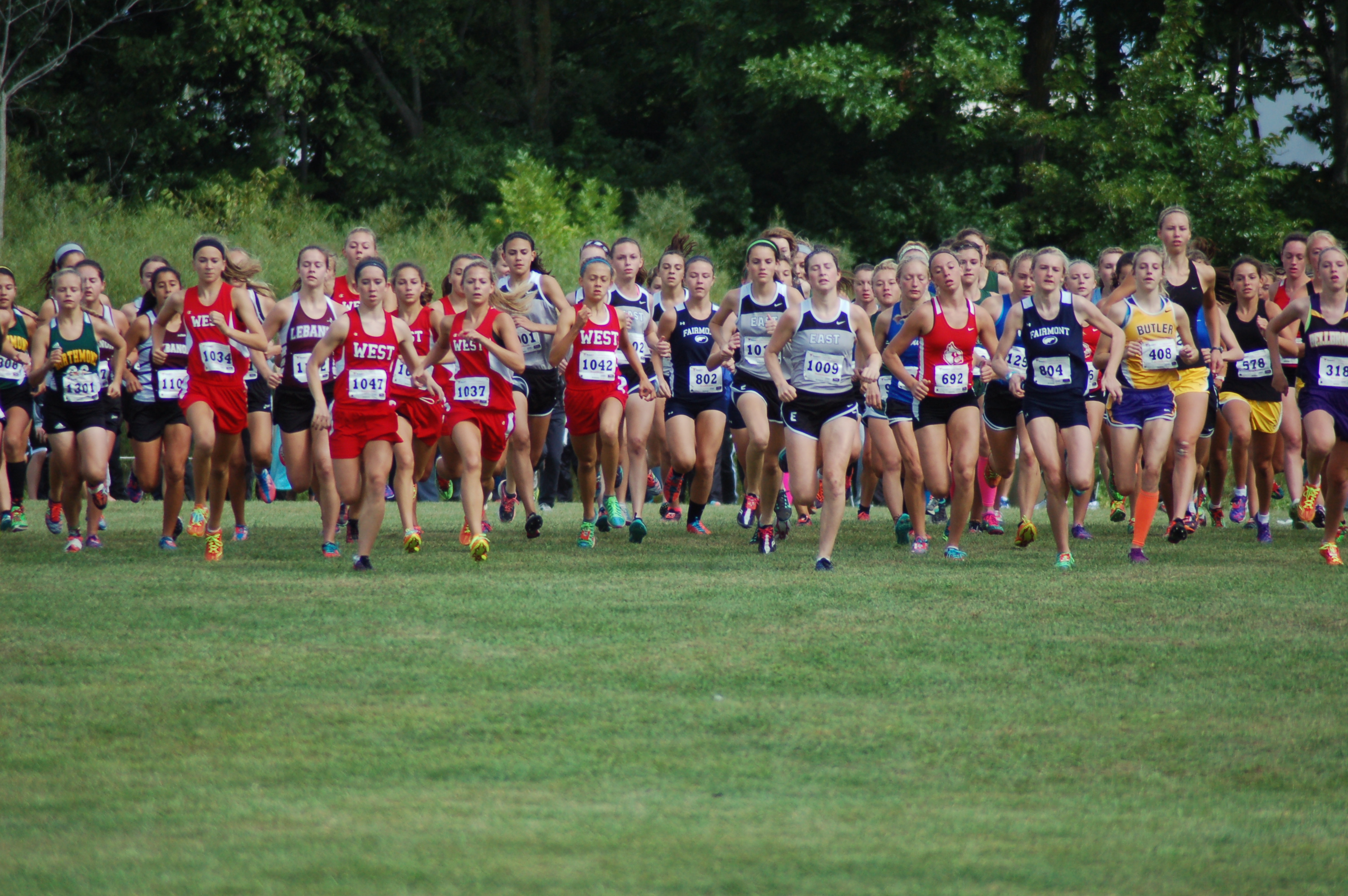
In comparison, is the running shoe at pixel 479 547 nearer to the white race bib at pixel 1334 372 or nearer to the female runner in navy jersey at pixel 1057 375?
the female runner in navy jersey at pixel 1057 375

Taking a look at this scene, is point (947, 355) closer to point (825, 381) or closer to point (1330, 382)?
point (825, 381)

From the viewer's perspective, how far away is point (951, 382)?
1051 centimetres

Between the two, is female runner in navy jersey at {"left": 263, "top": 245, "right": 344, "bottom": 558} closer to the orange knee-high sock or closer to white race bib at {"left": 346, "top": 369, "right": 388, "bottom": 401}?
white race bib at {"left": 346, "top": 369, "right": 388, "bottom": 401}

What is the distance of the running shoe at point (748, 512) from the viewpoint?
12406 millimetres

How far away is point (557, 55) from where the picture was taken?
34375 mm

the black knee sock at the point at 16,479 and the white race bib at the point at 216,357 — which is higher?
the white race bib at the point at 216,357

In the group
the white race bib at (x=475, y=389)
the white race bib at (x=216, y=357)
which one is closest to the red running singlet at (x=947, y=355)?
the white race bib at (x=475, y=389)

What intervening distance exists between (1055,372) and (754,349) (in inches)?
91.6

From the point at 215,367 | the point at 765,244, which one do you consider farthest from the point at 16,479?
the point at 765,244

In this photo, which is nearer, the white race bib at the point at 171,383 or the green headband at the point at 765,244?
the green headband at the point at 765,244

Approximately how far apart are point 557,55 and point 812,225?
7.53m

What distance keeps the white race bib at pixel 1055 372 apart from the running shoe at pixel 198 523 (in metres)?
6.71

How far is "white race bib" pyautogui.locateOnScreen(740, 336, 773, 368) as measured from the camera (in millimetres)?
11391

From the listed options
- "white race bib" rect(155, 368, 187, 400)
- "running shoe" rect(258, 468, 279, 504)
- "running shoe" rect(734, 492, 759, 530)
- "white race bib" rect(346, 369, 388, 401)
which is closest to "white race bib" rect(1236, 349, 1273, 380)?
"running shoe" rect(734, 492, 759, 530)
